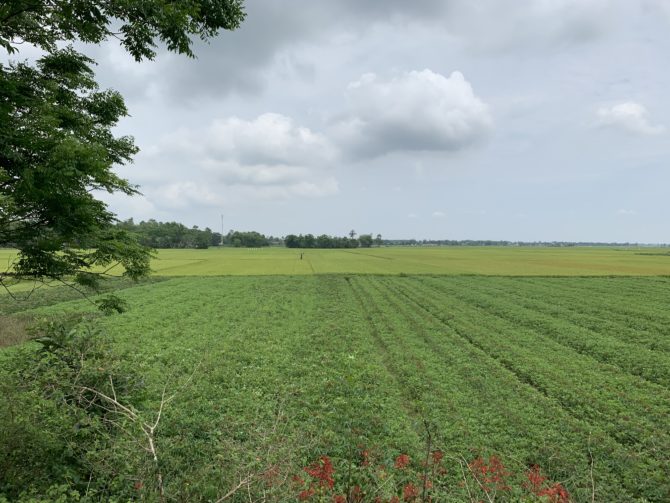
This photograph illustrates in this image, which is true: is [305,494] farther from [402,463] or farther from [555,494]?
[555,494]

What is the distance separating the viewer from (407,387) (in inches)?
454

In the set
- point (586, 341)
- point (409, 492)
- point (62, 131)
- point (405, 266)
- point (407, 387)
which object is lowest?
point (407, 387)

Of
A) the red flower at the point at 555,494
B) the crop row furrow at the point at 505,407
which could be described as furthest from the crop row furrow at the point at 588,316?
the red flower at the point at 555,494

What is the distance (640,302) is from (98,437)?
32.9 metres

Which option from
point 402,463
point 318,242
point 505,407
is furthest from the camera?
point 318,242

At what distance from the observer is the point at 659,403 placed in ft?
34.3

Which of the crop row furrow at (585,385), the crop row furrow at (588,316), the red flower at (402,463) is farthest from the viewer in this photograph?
the crop row furrow at (588,316)

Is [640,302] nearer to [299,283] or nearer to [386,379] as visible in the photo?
[386,379]

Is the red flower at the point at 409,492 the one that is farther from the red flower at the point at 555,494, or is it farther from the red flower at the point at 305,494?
the red flower at the point at 555,494

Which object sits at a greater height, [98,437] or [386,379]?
[98,437]

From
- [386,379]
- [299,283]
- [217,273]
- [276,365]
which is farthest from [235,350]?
[217,273]

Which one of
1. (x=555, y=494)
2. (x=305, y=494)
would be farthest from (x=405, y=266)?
(x=305, y=494)

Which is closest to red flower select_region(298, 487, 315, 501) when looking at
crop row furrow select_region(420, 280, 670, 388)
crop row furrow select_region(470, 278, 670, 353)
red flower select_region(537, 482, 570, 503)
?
red flower select_region(537, 482, 570, 503)

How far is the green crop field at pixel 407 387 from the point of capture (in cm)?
723
